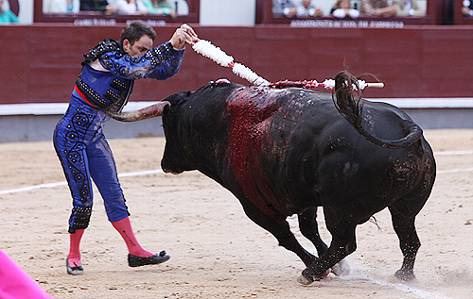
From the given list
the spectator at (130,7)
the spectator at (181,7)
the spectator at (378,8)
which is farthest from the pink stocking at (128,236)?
the spectator at (378,8)

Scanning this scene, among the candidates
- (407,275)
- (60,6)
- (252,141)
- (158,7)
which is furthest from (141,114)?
(158,7)

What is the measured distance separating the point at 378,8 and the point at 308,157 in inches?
308

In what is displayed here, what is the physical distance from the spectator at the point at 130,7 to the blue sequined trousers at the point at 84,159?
236 inches

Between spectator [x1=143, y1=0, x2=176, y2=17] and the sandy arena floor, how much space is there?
Answer: 2710 millimetres

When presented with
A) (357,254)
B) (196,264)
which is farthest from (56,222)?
(357,254)

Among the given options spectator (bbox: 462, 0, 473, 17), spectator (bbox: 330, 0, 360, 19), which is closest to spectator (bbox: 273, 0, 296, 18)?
spectator (bbox: 330, 0, 360, 19)

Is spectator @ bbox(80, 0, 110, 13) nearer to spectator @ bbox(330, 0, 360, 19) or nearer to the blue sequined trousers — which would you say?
spectator @ bbox(330, 0, 360, 19)

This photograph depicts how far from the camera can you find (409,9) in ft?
42.0

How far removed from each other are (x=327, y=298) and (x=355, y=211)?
0.38 metres

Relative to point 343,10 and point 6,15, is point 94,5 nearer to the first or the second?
point 6,15

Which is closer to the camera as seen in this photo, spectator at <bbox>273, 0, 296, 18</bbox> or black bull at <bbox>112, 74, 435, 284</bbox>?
black bull at <bbox>112, 74, 435, 284</bbox>

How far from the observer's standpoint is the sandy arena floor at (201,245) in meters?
5.20

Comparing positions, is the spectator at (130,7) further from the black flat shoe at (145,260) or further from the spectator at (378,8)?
the black flat shoe at (145,260)

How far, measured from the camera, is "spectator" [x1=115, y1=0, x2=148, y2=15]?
11.5m
